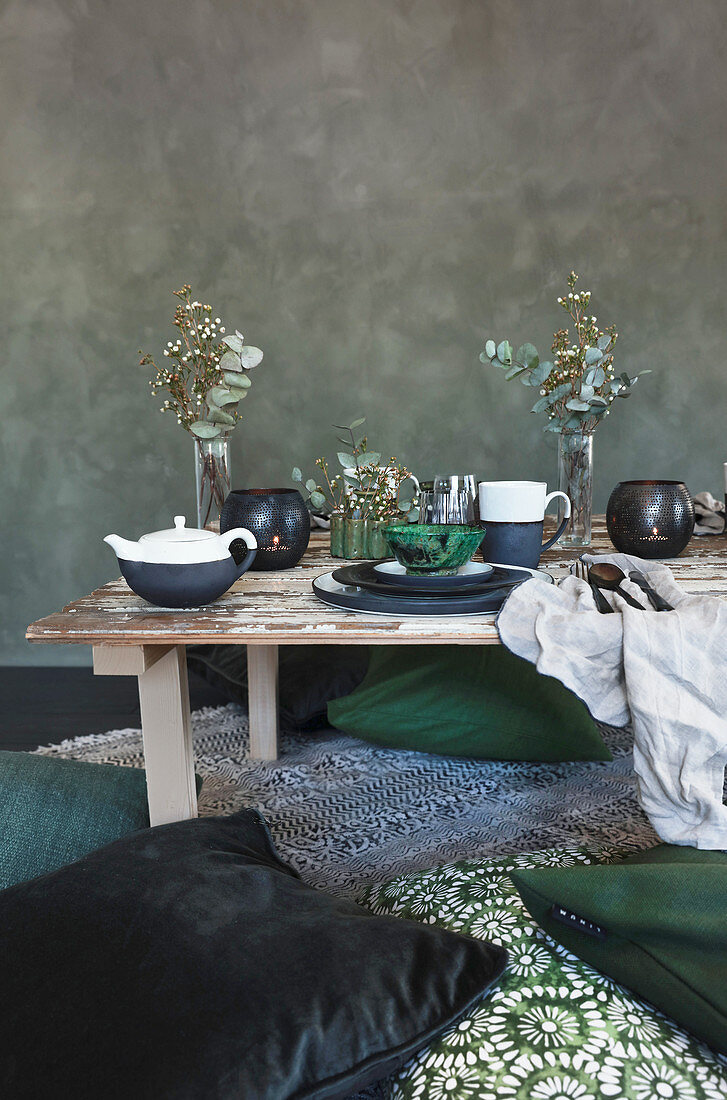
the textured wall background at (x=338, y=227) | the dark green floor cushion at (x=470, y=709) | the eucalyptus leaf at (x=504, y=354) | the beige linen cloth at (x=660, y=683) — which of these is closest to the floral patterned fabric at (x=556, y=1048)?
the beige linen cloth at (x=660, y=683)

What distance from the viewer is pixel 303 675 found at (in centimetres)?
228

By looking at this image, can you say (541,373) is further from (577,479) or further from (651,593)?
(651,593)

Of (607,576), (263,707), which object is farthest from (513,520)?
(263,707)

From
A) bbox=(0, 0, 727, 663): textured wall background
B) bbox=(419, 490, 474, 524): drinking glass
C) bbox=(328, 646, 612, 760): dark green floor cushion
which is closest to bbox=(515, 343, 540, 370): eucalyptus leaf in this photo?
bbox=(419, 490, 474, 524): drinking glass

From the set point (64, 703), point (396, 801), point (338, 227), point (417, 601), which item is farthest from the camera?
point (338, 227)

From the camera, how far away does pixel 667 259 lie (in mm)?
3418

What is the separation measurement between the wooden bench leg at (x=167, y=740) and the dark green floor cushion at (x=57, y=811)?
7cm

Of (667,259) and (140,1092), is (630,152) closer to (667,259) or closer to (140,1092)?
(667,259)

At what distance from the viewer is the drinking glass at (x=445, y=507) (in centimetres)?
134

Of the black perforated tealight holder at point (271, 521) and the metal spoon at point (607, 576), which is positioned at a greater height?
the black perforated tealight holder at point (271, 521)

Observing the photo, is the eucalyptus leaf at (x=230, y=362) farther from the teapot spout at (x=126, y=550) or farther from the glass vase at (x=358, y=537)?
the teapot spout at (x=126, y=550)

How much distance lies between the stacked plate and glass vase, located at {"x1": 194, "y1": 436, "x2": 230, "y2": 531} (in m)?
0.52

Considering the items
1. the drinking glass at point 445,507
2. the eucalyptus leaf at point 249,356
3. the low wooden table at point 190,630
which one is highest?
the eucalyptus leaf at point 249,356

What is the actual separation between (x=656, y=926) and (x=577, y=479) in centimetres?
103
